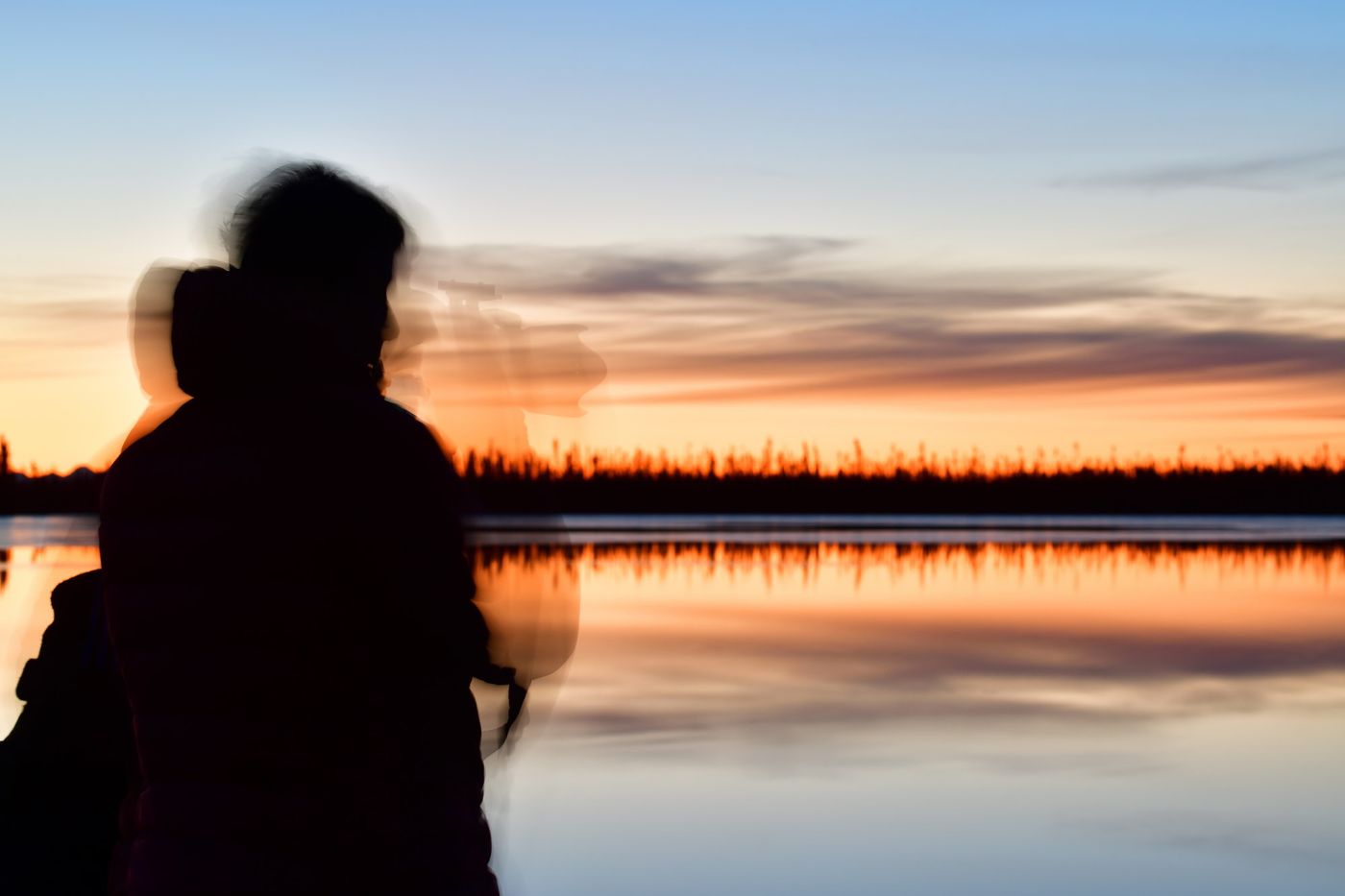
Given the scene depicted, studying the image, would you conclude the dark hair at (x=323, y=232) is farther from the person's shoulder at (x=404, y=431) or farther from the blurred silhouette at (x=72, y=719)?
the blurred silhouette at (x=72, y=719)

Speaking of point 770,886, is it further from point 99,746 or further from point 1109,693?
point 1109,693

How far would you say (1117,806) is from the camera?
5.89 meters

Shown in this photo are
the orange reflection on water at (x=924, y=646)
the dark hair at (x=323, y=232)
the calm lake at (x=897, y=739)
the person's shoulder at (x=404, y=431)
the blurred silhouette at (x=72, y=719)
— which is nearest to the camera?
the person's shoulder at (x=404, y=431)

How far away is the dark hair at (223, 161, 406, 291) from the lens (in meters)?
1.48

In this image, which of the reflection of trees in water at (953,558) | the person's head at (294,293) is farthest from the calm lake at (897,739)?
the reflection of trees in water at (953,558)

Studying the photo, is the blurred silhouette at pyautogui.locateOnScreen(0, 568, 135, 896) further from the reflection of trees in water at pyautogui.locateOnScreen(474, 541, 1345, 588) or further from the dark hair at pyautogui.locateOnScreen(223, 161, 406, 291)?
the reflection of trees in water at pyautogui.locateOnScreen(474, 541, 1345, 588)

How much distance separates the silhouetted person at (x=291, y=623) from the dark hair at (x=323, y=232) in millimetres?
62

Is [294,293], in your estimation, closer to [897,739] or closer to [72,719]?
[72,719]

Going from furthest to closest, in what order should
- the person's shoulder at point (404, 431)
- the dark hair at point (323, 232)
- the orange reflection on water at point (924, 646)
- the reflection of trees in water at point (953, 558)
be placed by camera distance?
the reflection of trees in water at point (953, 558) → the orange reflection on water at point (924, 646) → the dark hair at point (323, 232) → the person's shoulder at point (404, 431)

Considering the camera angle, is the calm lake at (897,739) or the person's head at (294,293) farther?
the calm lake at (897,739)

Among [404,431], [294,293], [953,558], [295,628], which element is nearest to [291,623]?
[295,628]

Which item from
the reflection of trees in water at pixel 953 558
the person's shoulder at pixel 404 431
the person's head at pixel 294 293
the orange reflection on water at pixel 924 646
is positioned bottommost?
the reflection of trees in water at pixel 953 558

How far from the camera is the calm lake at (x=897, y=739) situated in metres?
4.72

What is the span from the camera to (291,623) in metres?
1.37
